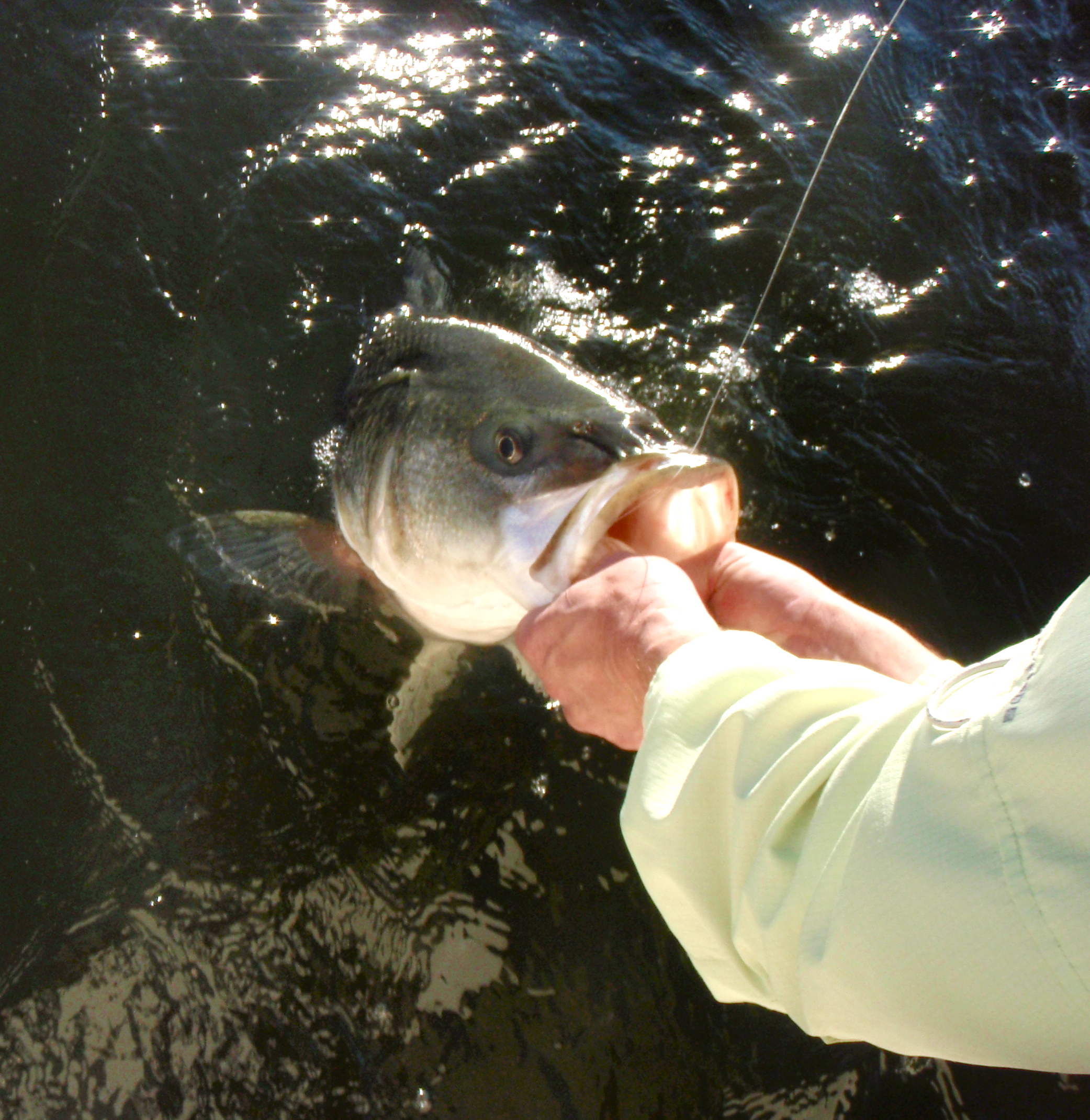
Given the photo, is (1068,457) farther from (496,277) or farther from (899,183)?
(496,277)

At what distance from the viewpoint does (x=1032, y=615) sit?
10.5 ft

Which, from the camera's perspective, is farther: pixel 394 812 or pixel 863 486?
pixel 863 486

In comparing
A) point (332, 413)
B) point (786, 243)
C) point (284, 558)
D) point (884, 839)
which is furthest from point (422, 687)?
point (786, 243)

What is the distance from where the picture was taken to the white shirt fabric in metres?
0.79

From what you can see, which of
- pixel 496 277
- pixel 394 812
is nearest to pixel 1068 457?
pixel 496 277

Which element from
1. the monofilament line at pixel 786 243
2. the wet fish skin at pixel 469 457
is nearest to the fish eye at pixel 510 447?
the wet fish skin at pixel 469 457

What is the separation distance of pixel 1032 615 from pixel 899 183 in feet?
9.51

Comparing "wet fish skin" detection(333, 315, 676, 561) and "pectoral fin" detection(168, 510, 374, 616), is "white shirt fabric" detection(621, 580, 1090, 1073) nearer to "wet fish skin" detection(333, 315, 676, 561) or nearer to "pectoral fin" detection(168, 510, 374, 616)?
"wet fish skin" detection(333, 315, 676, 561)

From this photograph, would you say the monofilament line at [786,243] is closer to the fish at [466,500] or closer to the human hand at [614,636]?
the fish at [466,500]

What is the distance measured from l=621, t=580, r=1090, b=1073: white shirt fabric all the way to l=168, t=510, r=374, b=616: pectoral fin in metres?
2.03

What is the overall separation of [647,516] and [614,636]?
0.49 meters

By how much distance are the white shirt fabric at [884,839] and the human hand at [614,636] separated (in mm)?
159

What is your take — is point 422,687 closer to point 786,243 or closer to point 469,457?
point 469,457

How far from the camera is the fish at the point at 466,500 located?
6.31ft
